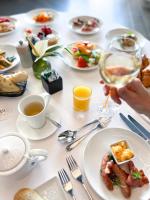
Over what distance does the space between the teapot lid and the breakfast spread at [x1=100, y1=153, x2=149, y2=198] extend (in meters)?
0.26

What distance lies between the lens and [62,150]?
28.7 inches

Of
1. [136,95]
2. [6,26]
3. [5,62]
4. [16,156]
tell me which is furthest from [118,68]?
[6,26]

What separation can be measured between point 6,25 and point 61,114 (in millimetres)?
814

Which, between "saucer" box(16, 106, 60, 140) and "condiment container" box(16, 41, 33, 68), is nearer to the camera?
"saucer" box(16, 106, 60, 140)

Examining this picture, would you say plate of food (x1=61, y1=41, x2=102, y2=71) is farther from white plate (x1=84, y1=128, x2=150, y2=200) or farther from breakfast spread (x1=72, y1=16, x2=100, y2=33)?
white plate (x1=84, y1=128, x2=150, y2=200)

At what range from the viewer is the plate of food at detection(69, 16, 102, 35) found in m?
1.34

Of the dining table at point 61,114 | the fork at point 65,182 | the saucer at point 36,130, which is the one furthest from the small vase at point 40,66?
the fork at point 65,182

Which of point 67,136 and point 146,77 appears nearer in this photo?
point 67,136

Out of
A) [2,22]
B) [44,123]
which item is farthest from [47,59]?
[2,22]

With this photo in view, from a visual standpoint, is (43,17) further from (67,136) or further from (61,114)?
(67,136)

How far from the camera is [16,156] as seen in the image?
23.1 inches

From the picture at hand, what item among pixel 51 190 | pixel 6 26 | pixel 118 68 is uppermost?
pixel 118 68

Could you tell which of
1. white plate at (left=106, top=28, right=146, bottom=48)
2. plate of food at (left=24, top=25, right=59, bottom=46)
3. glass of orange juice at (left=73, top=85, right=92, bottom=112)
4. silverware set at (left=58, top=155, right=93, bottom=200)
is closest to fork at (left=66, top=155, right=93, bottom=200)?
silverware set at (left=58, top=155, right=93, bottom=200)

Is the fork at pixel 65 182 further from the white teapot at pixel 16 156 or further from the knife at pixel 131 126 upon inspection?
the knife at pixel 131 126
